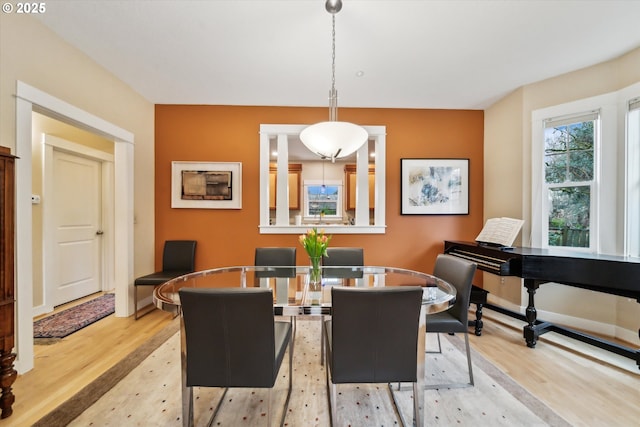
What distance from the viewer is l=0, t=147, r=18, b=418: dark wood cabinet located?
1.43 m

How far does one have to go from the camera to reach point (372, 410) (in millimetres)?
1572

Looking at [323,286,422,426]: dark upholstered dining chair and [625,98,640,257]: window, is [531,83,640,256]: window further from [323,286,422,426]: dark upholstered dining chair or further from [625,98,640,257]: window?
[323,286,422,426]: dark upholstered dining chair

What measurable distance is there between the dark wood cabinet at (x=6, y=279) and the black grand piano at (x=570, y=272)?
12.1ft

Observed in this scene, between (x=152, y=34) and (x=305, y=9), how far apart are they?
1.34m

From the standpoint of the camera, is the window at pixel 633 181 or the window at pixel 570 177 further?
the window at pixel 570 177

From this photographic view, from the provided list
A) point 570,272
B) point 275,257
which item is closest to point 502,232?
point 570,272

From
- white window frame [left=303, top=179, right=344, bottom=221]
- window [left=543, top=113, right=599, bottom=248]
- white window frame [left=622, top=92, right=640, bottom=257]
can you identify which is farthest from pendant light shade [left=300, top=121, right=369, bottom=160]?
white window frame [left=303, top=179, right=344, bottom=221]

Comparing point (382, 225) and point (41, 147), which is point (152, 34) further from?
point (382, 225)

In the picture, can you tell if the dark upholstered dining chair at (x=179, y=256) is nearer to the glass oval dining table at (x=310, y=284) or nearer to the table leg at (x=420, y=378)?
the glass oval dining table at (x=310, y=284)

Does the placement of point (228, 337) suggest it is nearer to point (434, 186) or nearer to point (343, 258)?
point (343, 258)

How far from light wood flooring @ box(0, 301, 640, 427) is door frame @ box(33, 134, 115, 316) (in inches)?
41.3

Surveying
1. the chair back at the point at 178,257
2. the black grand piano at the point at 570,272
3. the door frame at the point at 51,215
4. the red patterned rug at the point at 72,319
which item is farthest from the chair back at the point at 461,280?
the door frame at the point at 51,215

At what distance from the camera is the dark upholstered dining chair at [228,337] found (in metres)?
1.17

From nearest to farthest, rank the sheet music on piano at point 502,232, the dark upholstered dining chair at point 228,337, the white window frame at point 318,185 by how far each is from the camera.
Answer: the dark upholstered dining chair at point 228,337 < the sheet music on piano at point 502,232 < the white window frame at point 318,185
